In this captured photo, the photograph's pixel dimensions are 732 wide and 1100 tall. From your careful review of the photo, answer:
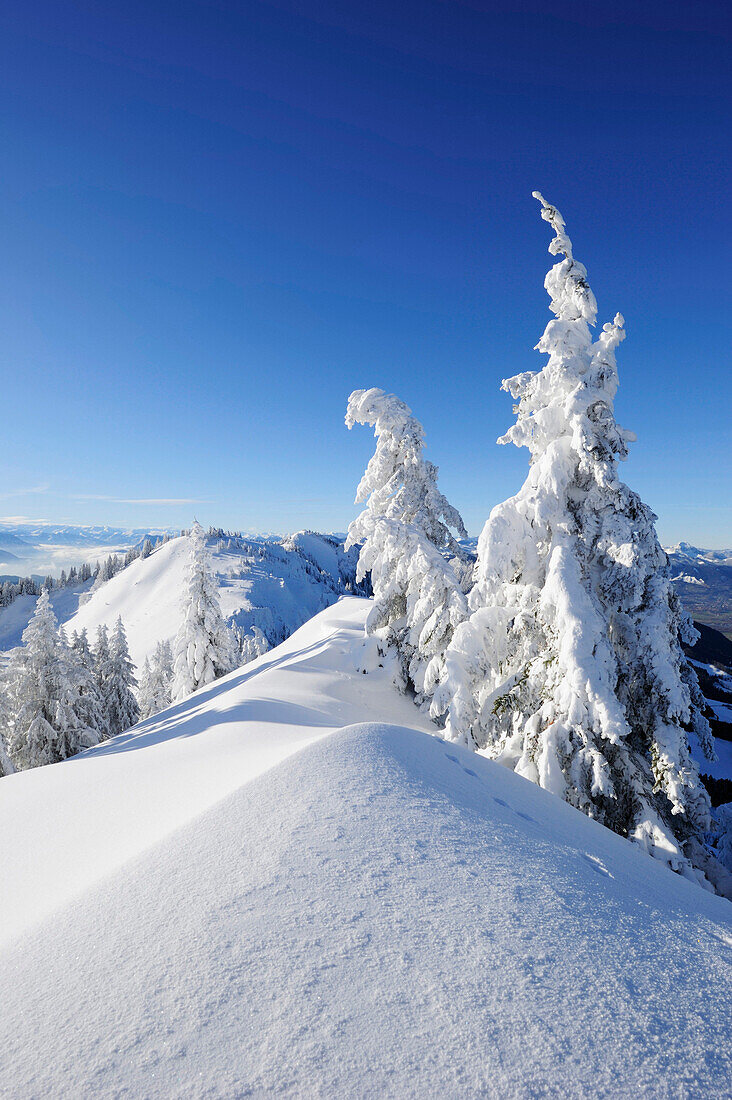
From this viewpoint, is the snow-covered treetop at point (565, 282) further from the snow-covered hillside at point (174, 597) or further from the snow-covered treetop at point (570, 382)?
the snow-covered hillside at point (174, 597)

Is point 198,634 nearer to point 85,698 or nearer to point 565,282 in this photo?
point 85,698

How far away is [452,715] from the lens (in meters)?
9.88

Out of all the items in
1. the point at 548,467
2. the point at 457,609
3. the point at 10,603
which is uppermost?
the point at 548,467

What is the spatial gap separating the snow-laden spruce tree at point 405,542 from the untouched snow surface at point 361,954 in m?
8.18

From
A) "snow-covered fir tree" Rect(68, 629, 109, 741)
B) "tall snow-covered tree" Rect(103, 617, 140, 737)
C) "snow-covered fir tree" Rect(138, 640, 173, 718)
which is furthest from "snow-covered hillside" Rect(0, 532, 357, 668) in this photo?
"snow-covered fir tree" Rect(68, 629, 109, 741)

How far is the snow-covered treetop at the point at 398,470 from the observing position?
636 inches

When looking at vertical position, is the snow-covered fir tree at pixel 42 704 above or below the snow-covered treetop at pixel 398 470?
below

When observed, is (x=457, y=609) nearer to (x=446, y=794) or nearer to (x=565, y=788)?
(x=565, y=788)

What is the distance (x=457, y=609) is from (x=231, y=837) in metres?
9.66

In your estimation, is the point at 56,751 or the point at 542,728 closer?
the point at 542,728

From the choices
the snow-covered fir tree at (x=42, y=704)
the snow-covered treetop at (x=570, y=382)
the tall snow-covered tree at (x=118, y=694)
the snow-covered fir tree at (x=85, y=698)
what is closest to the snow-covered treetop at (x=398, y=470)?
the snow-covered treetop at (x=570, y=382)

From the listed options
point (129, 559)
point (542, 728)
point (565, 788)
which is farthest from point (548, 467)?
point (129, 559)

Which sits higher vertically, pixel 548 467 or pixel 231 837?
pixel 548 467

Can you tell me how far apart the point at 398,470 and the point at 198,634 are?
59.4 feet
